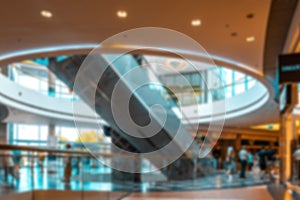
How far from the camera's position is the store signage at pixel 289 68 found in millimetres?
5258

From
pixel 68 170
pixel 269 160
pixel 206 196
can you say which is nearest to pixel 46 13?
pixel 68 170

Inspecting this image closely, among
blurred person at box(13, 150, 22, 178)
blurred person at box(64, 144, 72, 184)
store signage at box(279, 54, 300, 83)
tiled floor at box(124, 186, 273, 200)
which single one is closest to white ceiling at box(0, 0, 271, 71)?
store signage at box(279, 54, 300, 83)

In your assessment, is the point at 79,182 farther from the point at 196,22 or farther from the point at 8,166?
the point at 196,22

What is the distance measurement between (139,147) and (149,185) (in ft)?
18.0

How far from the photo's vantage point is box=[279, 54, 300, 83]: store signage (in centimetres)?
526

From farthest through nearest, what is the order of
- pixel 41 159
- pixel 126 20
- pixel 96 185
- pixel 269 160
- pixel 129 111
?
pixel 269 160, pixel 96 185, pixel 126 20, pixel 41 159, pixel 129 111

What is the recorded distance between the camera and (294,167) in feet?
25.1

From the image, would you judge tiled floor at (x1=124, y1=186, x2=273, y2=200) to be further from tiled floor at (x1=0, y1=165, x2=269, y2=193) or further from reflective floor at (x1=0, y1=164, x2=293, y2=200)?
tiled floor at (x1=0, y1=165, x2=269, y2=193)

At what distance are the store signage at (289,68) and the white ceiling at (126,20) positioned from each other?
671 millimetres

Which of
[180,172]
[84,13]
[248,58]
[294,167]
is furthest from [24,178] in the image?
[294,167]

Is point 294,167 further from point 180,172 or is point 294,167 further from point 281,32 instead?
point 281,32

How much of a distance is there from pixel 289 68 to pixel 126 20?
288 cm

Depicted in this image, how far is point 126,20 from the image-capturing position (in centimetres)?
523

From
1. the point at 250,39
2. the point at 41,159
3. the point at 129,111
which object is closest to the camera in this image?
the point at 129,111
